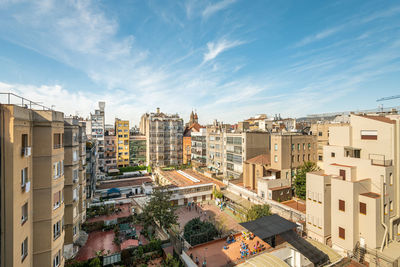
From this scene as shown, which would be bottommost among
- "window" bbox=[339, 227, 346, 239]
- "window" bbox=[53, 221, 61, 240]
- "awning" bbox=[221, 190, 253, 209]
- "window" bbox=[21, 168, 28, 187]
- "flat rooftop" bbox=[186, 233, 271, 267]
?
"flat rooftop" bbox=[186, 233, 271, 267]

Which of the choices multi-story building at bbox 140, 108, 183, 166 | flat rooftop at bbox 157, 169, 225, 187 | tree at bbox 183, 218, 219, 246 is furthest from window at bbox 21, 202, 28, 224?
multi-story building at bbox 140, 108, 183, 166

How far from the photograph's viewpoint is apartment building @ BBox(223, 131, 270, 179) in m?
45.4

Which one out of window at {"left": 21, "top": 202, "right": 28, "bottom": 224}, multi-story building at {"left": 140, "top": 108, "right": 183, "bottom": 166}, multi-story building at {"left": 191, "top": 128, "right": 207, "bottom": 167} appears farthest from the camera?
multi-story building at {"left": 140, "top": 108, "right": 183, "bottom": 166}

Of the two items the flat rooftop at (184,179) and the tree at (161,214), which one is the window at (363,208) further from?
the flat rooftop at (184,179)

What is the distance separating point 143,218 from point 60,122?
60.0 feet

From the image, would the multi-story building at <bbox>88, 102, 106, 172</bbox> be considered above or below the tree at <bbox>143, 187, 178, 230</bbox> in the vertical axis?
above

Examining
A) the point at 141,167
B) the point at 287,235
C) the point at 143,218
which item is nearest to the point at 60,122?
the point at 143,218

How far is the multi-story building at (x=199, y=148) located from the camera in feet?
213

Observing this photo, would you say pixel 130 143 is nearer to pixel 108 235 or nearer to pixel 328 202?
pixel 108 235

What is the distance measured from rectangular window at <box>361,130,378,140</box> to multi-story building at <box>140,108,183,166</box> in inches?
2320

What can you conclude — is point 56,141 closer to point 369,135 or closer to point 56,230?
point 56,230

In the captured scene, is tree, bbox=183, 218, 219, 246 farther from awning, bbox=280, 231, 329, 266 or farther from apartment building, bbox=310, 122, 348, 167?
apartment building, bbox=310, 122, 348, 167

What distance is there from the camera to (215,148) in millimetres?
58156

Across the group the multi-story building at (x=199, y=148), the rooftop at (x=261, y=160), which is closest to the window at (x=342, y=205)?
the rooftop at (x=261, y=160)
